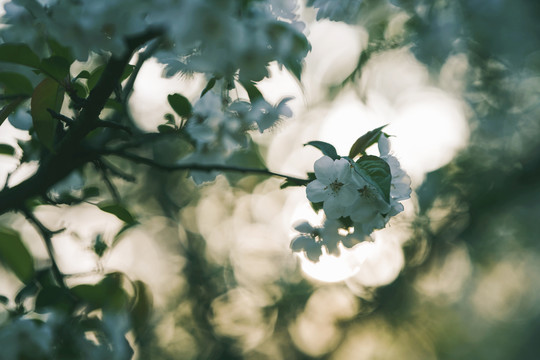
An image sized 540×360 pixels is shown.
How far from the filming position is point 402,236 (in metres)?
4.66

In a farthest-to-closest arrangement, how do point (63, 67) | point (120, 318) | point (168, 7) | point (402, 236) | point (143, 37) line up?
point (402, 236) → point (120, 318) → point (63, 67) → point (143, 37) → point (168, 7)

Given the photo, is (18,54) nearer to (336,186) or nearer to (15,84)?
(15,84)

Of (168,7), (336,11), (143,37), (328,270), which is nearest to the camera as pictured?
(168,7)

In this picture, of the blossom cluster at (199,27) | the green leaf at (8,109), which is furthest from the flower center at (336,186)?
the green leaf at (8,109)

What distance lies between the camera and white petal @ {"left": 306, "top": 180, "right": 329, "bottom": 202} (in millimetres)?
963

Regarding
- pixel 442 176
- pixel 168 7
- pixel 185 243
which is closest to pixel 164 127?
pixel 168 7

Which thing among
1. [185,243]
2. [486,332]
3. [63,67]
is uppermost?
[63,67]

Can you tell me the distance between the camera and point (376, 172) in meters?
0.86

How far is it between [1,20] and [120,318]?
2.72ft

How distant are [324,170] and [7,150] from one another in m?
0.96

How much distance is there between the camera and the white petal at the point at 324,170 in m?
0.95

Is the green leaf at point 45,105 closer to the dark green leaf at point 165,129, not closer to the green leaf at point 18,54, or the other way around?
the green leaf at point 18,54

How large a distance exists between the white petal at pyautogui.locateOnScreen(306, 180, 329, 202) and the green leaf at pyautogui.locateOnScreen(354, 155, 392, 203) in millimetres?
96

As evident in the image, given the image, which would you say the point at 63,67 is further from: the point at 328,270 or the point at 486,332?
the point at 486,332
